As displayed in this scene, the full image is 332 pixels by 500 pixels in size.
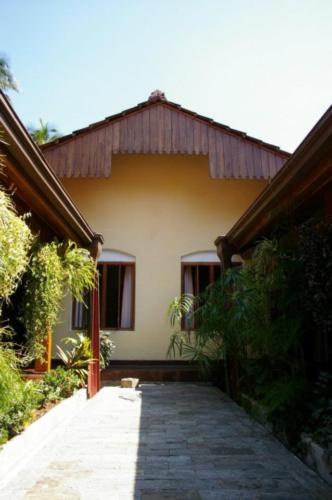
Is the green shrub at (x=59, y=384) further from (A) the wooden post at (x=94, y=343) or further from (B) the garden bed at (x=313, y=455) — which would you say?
(B) the garden bed at (x=313, y=455)

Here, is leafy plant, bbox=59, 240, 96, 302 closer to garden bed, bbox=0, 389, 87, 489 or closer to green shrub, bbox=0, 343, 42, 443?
garden bed, bbox=0, 389, 87, 489

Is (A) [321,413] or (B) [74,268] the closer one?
(A) [321,413]

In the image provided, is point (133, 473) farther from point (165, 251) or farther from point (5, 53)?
point (5, 53)

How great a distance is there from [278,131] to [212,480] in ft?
30.1

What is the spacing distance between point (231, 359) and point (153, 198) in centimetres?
457

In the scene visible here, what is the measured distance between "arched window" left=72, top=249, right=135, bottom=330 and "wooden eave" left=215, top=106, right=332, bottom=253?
4.44m

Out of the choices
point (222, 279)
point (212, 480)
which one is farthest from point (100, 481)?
point (222, 279)

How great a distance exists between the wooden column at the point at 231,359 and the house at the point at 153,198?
2227 mm

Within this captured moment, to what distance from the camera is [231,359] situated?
22.9 feet

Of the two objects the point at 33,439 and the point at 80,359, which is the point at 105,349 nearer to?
the point at 80,359

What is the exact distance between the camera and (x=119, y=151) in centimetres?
902

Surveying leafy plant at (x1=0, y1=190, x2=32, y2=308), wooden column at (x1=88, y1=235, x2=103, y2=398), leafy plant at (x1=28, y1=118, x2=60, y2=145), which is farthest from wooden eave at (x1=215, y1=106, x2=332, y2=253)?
leafy plant at (x1=28, y1=118, x2=60, y2=145)

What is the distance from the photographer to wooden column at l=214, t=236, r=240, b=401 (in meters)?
6.66

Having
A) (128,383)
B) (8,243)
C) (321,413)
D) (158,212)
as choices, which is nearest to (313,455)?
(321,413)
